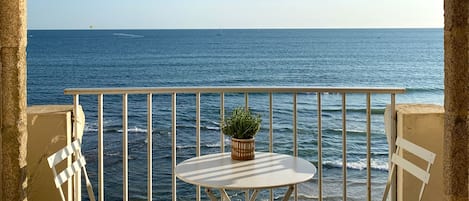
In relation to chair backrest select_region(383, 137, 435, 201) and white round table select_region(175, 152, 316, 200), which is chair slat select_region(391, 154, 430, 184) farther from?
white round table select_region(175, 152, 316, 200)

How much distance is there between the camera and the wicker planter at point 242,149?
2.79m

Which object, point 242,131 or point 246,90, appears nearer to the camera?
point 242,131

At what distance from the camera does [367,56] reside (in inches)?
1559

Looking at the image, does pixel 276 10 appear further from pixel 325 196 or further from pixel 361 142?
pixel 325 196

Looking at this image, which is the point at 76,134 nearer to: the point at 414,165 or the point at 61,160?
the point at 61,160

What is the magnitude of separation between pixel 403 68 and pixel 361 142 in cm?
2047

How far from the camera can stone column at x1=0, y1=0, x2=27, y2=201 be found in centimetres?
247

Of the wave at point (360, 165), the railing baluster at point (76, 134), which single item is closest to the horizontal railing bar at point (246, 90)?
the railing baluster at point (76, 134)

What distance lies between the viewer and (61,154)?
8.72ft

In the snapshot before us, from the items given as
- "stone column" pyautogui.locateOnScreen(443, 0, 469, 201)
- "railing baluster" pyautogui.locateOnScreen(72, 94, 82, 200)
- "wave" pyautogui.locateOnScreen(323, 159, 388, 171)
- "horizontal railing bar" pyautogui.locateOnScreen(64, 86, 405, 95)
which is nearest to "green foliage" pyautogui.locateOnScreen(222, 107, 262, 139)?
"horizontal railing bar" pyautogui.locateOnScreen(64, 86, 405, 95)

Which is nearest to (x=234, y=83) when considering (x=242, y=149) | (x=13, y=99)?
(x=242, y=149)

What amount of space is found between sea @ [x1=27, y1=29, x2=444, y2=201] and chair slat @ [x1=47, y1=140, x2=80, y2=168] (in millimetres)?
5882

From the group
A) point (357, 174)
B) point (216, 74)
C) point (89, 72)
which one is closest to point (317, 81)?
point (216, 74)

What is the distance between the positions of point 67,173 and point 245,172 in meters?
0.93
